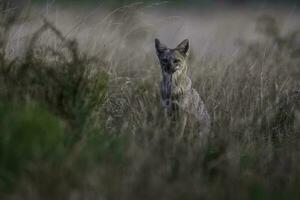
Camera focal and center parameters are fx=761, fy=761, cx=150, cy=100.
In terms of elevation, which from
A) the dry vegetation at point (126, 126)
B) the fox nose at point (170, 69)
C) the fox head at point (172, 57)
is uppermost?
the fox head at point (172, 57)

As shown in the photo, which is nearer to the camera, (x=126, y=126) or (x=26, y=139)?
(x=26, y=139)

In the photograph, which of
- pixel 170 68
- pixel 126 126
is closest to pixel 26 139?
pixel 126 126

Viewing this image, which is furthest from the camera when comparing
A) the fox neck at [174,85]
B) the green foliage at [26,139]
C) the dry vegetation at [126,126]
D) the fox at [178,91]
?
the fox neck at [174,85]

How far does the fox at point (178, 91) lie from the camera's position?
318 inches

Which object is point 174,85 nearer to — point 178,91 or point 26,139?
point 178,91

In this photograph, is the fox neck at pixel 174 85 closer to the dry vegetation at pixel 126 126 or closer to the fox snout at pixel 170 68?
the fox snout at pixel 170 68

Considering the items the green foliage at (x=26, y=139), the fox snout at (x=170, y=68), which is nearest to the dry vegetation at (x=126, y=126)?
the green foliage at (x=26, y=139)

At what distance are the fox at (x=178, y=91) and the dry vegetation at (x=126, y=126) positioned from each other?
18 cm

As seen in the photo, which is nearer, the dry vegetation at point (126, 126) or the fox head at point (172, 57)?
the dry vegetation at point (126, 126)

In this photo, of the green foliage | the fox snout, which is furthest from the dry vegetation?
the fox snout

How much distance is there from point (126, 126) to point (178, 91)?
3.91 ft

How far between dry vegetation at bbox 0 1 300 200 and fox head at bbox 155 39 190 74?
45cm

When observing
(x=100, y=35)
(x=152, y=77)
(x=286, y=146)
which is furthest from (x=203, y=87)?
(x=286, y=146)

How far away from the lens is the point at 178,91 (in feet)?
26.9
